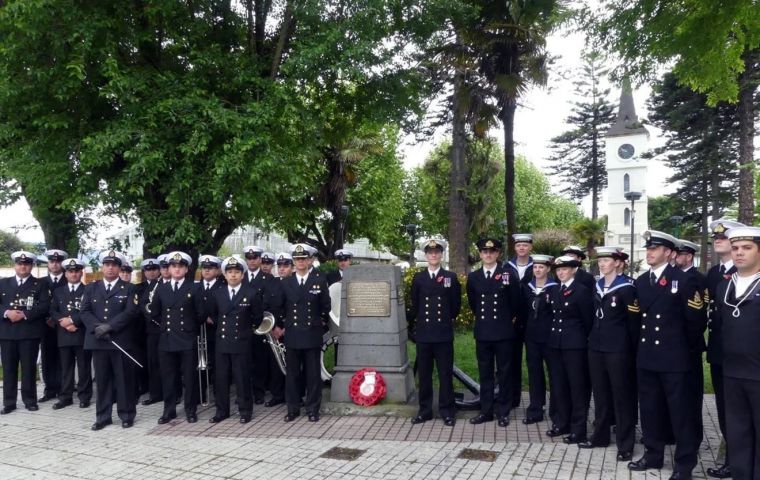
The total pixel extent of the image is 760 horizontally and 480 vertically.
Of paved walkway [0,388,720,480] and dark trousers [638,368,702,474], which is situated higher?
dark trousers [638,368,702,474]

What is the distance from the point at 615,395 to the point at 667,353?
84 centimetres

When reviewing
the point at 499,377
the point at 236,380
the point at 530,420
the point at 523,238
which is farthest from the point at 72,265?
the point at 530,420

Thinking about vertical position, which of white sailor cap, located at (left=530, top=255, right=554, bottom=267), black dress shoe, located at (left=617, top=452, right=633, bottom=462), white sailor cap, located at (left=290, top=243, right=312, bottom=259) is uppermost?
white sailor cap, located at (left=290, top=243, right=312, bottom=259)

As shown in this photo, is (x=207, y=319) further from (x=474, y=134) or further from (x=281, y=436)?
(x=474, y=134)

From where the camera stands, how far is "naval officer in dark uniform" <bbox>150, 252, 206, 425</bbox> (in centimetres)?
782

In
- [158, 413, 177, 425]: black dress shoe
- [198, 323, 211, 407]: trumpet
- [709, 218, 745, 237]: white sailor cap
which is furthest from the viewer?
[198, 323, 211, 407]: trumpet

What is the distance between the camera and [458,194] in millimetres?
16859

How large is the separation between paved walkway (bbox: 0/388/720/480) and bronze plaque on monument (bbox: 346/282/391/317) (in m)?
1.33

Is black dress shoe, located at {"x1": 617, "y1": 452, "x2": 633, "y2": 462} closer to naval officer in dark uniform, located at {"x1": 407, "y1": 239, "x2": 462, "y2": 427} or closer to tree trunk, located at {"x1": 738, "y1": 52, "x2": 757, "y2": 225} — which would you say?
naval officer in dark uniform, located at {"x1": 407, "y1": 239, "x2": 462, "y2": 427}

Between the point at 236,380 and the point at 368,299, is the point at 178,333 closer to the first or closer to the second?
the point at 236,380

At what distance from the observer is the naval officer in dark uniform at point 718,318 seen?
552cm

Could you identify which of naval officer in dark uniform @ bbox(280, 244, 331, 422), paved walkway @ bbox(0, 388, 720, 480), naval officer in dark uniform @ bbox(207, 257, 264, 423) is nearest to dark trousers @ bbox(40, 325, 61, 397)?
paved walkway @ bbox(0, 388, 720, 480)

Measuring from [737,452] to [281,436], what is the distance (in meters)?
4.53

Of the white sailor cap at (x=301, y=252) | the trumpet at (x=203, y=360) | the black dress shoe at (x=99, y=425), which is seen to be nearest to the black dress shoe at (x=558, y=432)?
the white sailor cap at (x=301, y=252)
